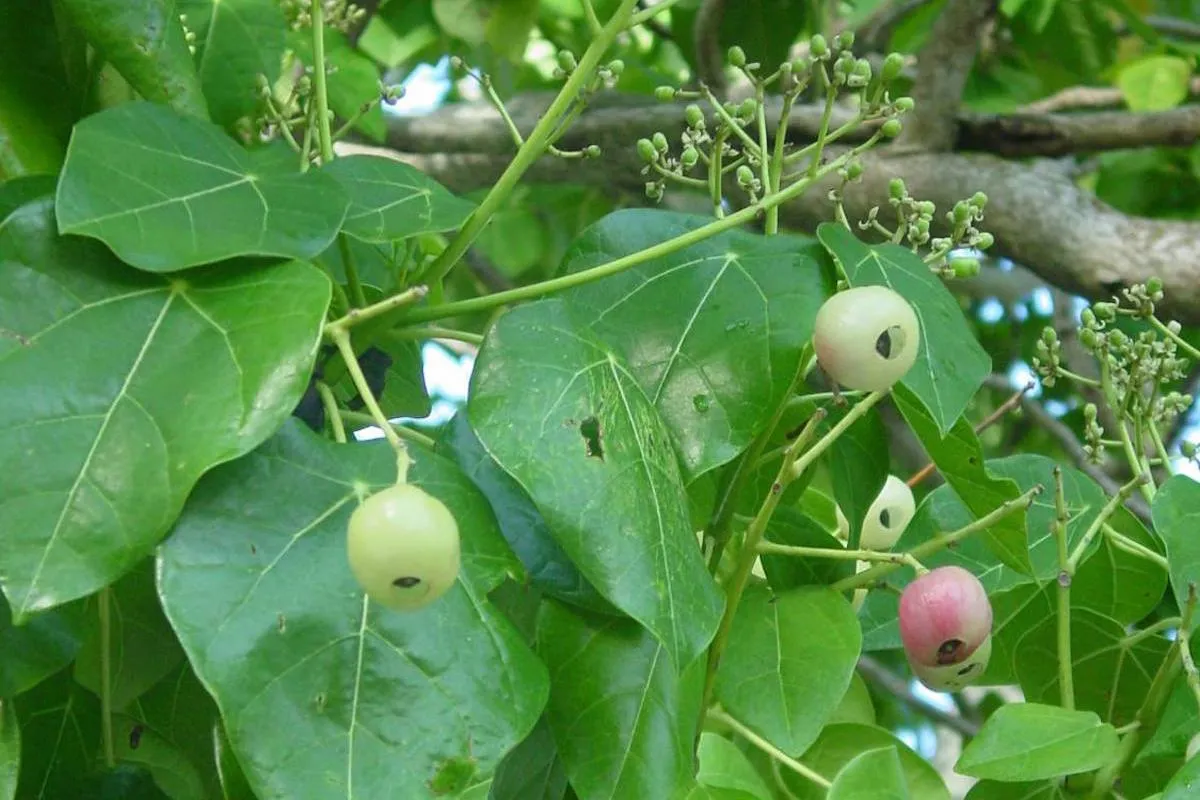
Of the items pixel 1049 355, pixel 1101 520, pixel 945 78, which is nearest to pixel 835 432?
pixel 1101 520

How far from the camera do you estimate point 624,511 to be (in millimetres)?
641

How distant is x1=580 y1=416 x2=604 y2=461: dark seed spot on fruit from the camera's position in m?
0.65

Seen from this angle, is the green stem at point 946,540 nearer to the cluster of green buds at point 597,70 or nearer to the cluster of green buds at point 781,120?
the cluster of green buds at point 781,120

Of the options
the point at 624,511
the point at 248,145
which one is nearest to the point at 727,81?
the point at 248,145

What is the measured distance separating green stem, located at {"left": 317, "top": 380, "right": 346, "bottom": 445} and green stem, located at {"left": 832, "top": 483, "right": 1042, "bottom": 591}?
0.28m

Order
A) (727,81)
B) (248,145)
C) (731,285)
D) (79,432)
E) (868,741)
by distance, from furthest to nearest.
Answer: (727,81) → (248,145) → (868,741) → (731,285) → (79,432)

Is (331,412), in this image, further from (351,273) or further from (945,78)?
(945,78)

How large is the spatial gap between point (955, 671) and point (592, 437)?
0.24 m

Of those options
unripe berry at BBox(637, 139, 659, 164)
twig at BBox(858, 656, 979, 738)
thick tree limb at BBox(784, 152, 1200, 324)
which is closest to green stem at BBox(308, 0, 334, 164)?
unripe berry at BBox(637, 139, 659, 164)

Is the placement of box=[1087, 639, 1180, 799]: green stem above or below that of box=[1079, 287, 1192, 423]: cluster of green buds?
below

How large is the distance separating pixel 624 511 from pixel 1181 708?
330mm

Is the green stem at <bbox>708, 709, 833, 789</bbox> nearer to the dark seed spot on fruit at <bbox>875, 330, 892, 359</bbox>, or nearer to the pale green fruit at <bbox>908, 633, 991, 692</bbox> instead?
the pale green fruit at <bbox>908, 633, 991, 692</bbox>

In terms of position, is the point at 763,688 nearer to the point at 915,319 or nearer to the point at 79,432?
the point at 915,319

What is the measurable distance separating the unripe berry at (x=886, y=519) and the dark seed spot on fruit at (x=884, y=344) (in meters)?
0.27
